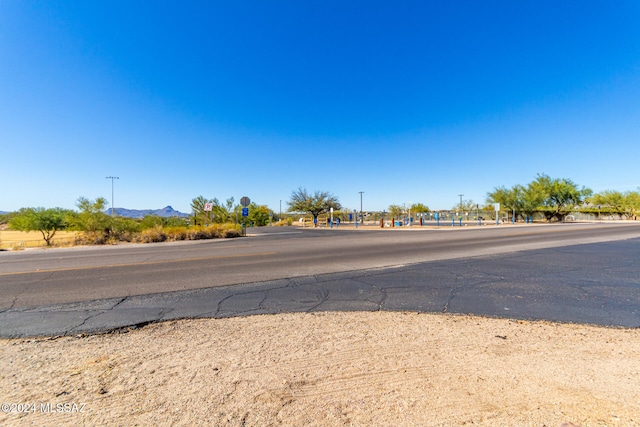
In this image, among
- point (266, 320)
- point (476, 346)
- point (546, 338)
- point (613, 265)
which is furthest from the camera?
point (613, 265)

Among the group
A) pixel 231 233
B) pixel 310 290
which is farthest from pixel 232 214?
pixel 310 290

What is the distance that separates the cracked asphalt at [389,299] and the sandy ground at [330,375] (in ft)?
2.04

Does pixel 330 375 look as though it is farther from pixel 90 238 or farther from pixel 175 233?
pixel 90 238

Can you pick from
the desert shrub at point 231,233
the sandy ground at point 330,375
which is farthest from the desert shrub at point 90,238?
the sandy ground at point 330,375

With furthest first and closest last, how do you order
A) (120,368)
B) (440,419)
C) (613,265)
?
(613,265)
(120,368)
(440,419)

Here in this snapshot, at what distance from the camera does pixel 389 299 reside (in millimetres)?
6168

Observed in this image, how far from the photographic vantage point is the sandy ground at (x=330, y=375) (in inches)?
101

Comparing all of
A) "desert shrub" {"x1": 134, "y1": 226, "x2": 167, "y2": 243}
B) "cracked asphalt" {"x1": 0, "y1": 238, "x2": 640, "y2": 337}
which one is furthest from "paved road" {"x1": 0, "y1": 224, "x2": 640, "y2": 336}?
"desert shrub" {"x1": 134, "y1": 226, "x2": 167, "y2": 243}

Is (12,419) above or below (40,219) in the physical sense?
below

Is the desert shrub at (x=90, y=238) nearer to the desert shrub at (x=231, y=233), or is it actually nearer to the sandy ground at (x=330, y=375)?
the desert shrub at (x=231, y=233)

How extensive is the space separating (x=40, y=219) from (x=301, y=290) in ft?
114

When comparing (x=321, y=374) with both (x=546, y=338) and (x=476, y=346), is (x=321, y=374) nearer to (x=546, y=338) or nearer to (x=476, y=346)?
(x=476, y=346)

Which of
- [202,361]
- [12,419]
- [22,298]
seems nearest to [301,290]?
[202,361]

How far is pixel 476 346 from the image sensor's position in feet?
12.7
